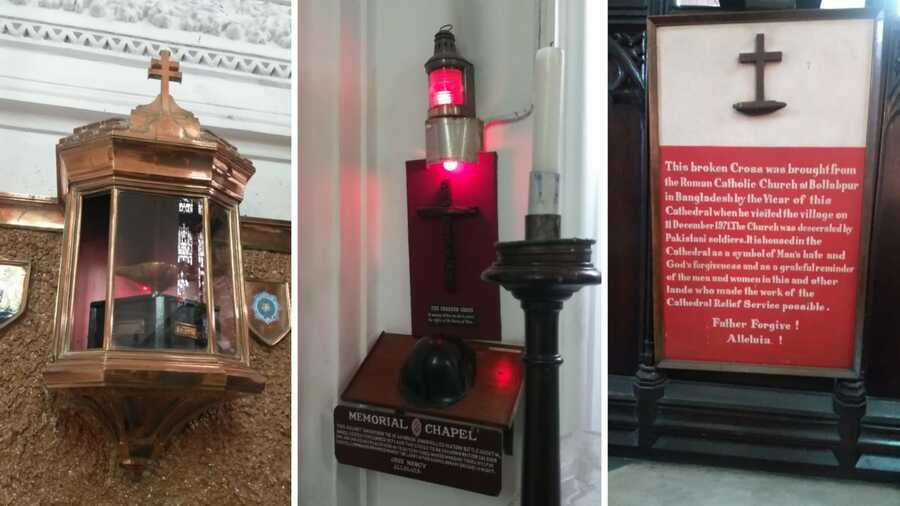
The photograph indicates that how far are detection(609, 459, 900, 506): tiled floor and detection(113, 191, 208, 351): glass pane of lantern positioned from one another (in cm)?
60

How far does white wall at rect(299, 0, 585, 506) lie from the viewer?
68cm

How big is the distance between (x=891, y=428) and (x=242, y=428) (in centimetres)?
115

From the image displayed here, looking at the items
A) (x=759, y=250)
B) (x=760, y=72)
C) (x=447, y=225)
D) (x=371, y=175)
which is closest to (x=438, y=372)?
(x=447, y=225)

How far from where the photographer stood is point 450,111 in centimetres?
67

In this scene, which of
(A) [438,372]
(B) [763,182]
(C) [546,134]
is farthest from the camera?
(B) [763,182]

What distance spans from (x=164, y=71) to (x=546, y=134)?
0.51 m

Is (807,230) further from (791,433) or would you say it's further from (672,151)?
(791,433)

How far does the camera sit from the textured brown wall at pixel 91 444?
70cm

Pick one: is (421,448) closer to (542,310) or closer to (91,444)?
(542,310)

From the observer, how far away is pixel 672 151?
90cm

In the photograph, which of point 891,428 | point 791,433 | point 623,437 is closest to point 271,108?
point 623,437

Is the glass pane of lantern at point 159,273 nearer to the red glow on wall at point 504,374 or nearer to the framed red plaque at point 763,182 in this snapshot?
the red glow on wall at point 504,374

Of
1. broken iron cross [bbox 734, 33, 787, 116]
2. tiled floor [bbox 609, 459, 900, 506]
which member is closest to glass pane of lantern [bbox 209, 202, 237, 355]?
tiled floor [bbox 609, 459, 900, 506]

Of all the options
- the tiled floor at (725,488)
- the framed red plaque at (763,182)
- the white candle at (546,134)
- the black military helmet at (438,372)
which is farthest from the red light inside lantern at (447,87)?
the tiled floor at (725,488)
